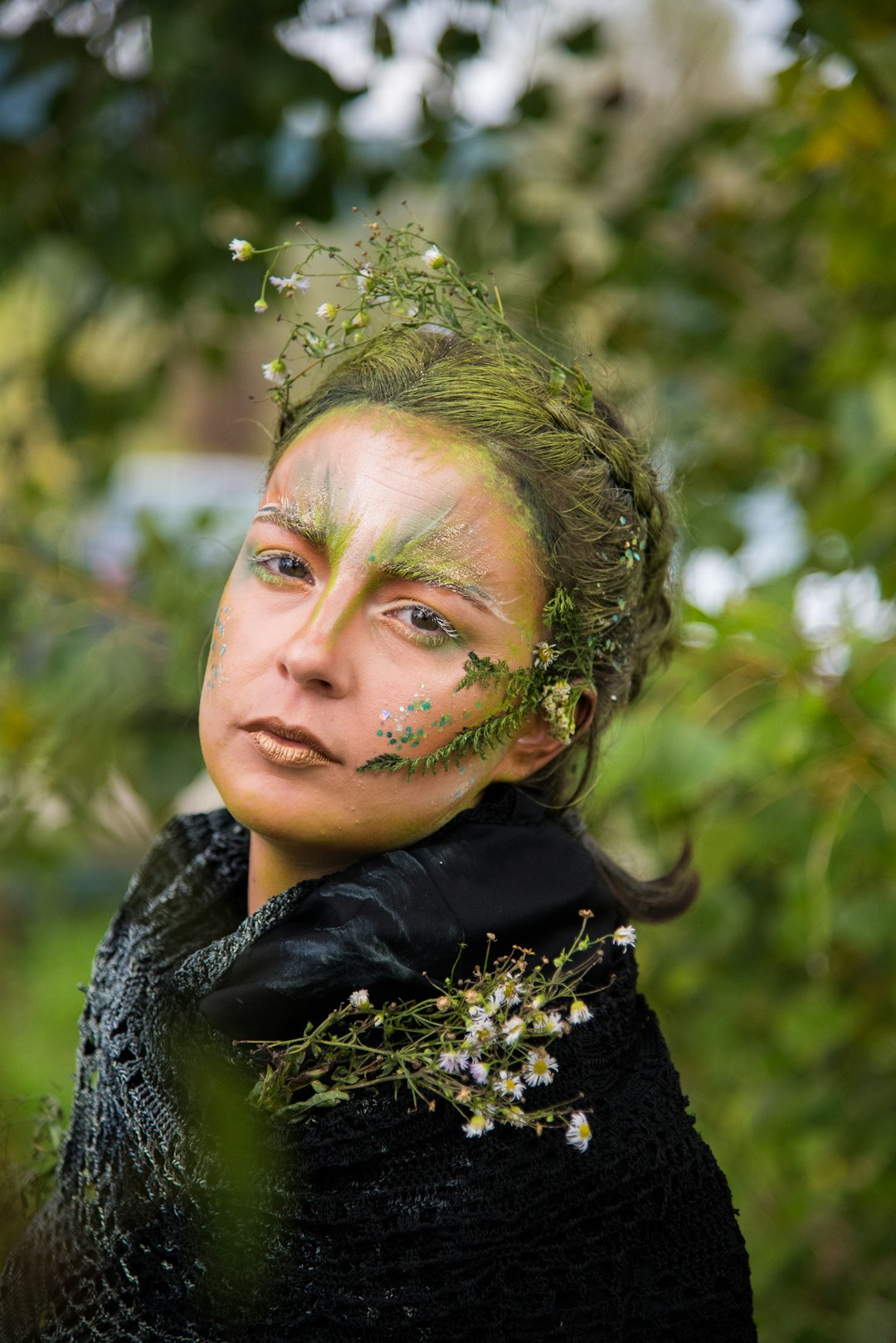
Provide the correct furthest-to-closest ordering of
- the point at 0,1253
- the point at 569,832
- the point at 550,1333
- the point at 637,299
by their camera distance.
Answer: the point at 637,299 → the point at 569,832 → the point at 550,1333 → the point at 0,1253

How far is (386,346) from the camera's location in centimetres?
161

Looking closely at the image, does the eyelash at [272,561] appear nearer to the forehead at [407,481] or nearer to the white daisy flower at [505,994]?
the forehead at [407,481]

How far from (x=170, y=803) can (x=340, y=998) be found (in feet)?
3.64

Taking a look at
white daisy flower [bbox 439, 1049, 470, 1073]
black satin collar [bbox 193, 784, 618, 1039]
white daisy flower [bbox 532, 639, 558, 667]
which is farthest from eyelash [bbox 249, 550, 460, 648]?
white daisy flower [bbox 439, 1049, 470, 1073]

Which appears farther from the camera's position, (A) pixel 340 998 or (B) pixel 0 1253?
(A) pixel 340 998

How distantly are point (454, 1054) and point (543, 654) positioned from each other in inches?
19.4

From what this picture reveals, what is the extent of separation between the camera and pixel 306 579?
151 cm

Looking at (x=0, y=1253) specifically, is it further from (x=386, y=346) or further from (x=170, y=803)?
(x=170, y=803)

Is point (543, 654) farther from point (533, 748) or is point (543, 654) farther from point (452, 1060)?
point (452, 1060)

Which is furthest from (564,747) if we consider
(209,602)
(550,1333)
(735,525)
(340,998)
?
(735,525)

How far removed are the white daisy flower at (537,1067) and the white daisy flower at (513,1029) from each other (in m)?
0.03

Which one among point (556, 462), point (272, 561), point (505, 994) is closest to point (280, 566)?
point (272, 561)

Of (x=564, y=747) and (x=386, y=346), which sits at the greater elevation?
(x=386, y=346)

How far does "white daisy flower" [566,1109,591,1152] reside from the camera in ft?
4.40
